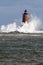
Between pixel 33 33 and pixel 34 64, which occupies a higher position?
pixel 34 64

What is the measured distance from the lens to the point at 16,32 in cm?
14988

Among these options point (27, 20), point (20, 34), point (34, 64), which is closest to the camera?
point (34, 64)

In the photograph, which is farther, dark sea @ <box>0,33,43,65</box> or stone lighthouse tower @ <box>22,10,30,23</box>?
stone lighthouse tower @ <box>22,10,30,23</box>

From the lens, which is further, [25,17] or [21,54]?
[25,17]

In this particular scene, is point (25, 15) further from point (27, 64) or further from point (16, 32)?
point (27, 64)

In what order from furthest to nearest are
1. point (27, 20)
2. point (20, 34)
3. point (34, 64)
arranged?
point (20, 34) < point (27, 20) < point (34, 64)

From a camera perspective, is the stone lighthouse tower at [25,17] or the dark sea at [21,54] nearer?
the dark sea at [21,54]

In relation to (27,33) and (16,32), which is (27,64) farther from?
(27,33)

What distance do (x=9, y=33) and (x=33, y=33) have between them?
978 cm

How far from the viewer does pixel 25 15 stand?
150m

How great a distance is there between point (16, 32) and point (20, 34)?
4.95m

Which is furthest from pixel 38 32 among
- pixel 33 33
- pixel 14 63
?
pixel 14 63

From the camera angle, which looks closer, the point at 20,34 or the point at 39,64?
the point at 39,64

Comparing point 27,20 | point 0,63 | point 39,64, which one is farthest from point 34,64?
point 27,20
